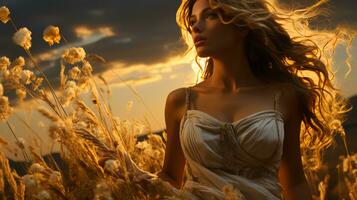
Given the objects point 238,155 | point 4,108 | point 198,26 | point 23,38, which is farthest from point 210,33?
point 4,108

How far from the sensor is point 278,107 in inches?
119

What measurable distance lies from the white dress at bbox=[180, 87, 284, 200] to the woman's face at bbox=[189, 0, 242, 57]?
327 mm

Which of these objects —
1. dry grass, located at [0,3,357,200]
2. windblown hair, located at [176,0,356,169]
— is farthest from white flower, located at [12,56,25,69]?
windblown hair, located at [176,0,356,169]

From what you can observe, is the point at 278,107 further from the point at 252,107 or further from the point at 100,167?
the point at 100,167

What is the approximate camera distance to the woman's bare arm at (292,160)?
3072 mm

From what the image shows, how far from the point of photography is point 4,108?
9.21ft

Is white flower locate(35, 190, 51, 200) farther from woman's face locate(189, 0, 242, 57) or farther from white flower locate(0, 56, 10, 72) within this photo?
woman's face locate(189, 0, 242, 57)

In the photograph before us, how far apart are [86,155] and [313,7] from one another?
1.87m

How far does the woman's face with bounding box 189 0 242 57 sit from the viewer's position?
292 centimetres

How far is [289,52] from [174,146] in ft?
2.60


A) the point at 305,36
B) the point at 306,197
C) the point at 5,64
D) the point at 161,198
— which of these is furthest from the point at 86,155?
the point at 305,36

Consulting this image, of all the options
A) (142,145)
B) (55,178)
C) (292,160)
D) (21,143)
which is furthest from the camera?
(142,145)

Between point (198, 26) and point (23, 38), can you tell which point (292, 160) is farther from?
point (23, 38)

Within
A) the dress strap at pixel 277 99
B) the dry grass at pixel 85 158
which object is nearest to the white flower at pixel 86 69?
the dry grass at pixel 85 158
